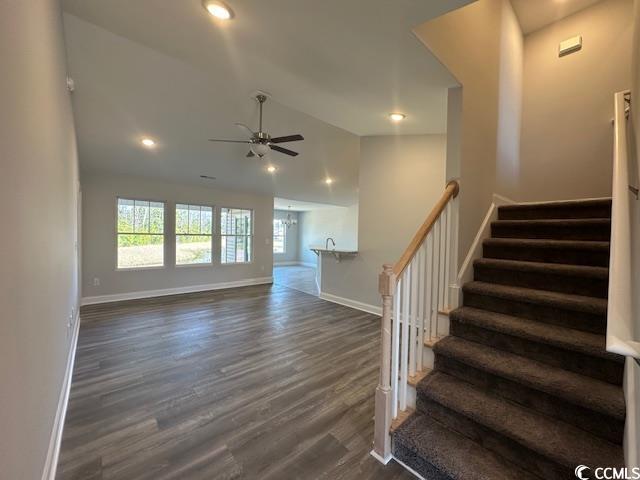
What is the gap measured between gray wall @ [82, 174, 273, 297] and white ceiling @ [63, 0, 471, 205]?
919mm

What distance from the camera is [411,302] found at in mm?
1887

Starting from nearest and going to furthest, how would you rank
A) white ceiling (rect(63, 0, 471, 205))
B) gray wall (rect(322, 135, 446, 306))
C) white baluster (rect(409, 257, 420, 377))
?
white ceiling (rect(63, 0, 471, 205)), white baluster (rect(409, 257, 420, 377)), gray wall (rect(322, 135, 446, 306))

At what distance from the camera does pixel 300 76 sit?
2420mm

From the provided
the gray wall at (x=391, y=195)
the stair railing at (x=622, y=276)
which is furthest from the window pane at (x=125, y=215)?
the stair railing at (x=622, y=276)

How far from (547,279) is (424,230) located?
1.06 m

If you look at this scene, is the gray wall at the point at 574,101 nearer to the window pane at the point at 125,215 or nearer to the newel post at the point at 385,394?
the newel post at the point at 385,394

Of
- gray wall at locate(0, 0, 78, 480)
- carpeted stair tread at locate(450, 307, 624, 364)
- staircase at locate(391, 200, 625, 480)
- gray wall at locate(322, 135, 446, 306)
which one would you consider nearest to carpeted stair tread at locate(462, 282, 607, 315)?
staircase at locate(391, 200, 625, 480)

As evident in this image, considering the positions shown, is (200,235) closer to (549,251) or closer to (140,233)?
(140,233)

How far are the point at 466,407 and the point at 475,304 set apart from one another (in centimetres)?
89

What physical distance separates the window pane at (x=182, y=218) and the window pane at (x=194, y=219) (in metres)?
0.07

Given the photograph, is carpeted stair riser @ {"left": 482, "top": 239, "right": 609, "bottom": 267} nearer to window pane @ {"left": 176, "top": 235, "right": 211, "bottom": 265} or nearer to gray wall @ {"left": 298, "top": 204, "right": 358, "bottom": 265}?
window pane @ {"left": 176, "top": 235, "right": 211, "bottom": 265}

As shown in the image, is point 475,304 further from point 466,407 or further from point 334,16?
point 334,16

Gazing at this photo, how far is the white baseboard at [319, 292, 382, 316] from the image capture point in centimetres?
454

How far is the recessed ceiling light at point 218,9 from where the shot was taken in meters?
1.65
